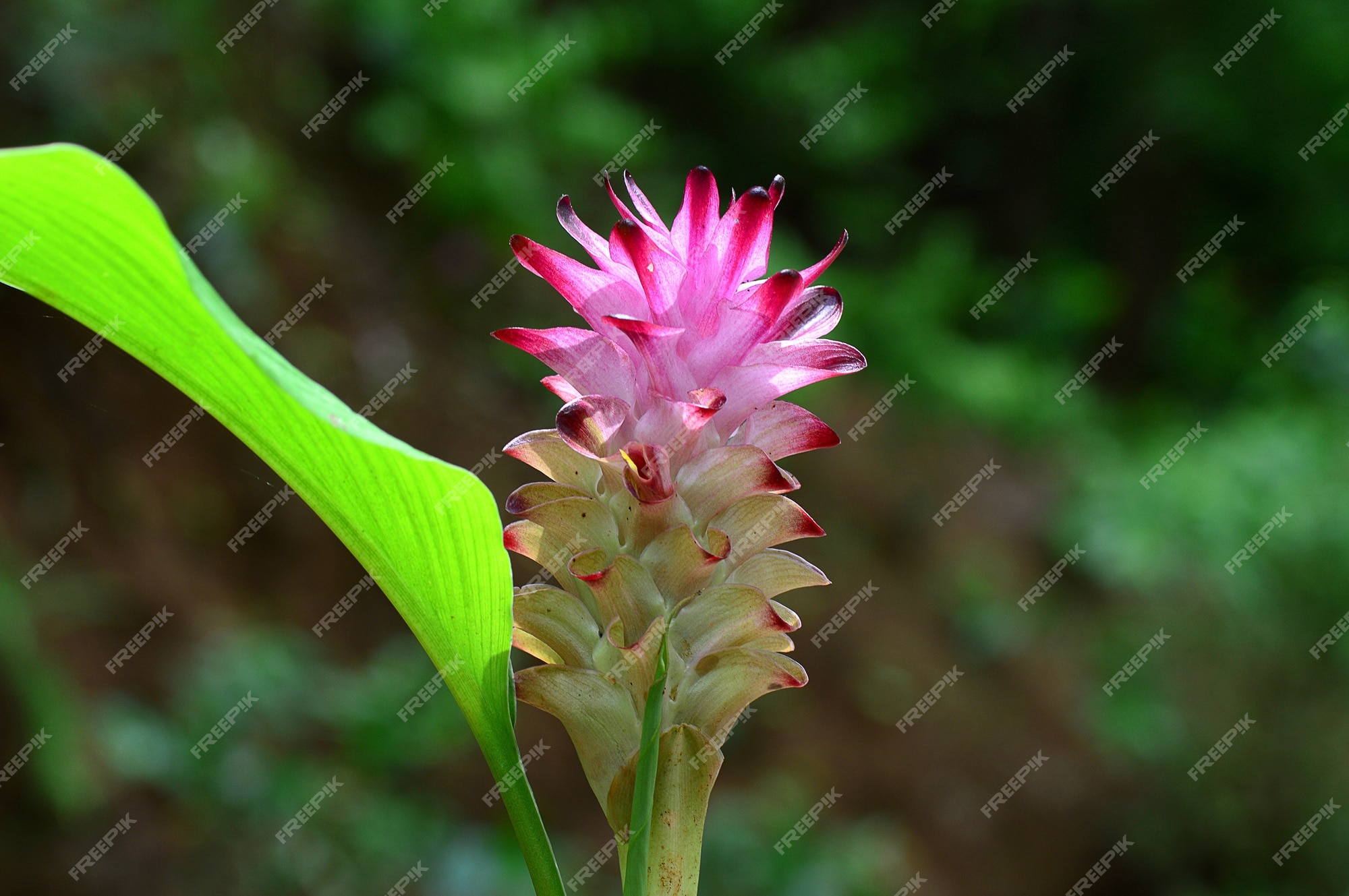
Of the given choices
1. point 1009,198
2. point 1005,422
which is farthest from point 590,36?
point 1009,198

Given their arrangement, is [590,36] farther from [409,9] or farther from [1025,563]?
[1025,563]

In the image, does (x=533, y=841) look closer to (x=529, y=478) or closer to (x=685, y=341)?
(x=685, y=341)

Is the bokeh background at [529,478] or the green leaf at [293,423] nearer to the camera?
the green leaf at [293,423]

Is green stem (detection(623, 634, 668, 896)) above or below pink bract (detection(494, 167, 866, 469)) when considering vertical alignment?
below

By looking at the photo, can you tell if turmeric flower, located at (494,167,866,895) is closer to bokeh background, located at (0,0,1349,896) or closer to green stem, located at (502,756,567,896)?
green stem, located at (502,756,567,896)

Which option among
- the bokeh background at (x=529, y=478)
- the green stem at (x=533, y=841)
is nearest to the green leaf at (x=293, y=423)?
the green stem at (x=533, y=841)

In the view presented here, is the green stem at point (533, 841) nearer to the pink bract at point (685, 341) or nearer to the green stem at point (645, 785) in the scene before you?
the green stem at point (645, 785)

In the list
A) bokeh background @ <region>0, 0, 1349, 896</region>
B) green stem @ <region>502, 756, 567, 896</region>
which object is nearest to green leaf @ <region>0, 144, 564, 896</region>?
green stem @ <region>502, 756, 567, 896</region>
